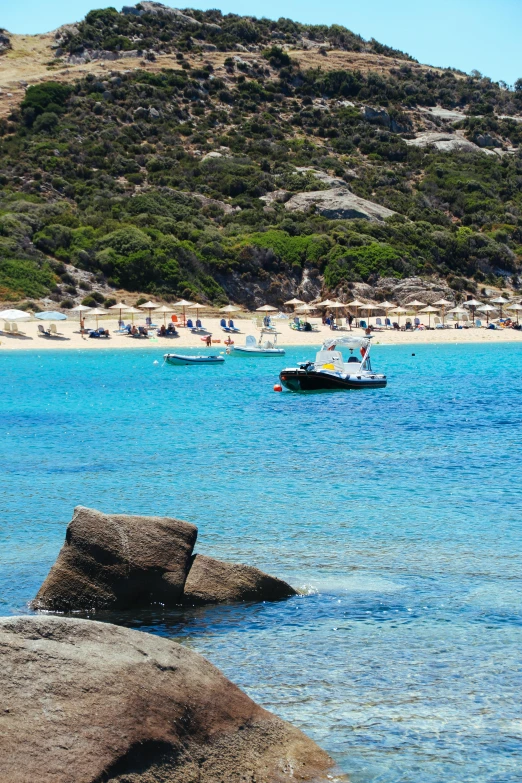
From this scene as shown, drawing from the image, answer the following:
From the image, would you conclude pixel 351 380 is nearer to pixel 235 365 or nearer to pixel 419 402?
pixel 419 402

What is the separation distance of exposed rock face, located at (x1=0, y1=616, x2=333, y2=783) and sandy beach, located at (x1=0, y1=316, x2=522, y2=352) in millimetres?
49058

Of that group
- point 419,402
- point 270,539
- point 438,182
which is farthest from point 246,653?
point 438,182

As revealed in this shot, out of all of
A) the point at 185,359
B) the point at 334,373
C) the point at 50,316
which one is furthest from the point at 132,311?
the point at 334,373

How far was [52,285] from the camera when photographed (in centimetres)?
6341

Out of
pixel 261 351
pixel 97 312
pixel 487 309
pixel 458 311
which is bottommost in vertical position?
pixel 261 351

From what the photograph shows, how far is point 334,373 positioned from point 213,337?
24.2 meters

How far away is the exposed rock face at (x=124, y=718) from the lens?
18.1 ft

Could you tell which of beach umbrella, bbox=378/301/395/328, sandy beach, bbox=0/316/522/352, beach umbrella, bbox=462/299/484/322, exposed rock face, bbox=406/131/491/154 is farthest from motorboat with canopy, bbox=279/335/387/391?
exposed rock face, bbox=406/131/491/154

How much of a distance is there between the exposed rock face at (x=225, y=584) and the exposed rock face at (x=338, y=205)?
7732cm

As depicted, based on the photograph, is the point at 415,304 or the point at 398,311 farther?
the point at 415,304

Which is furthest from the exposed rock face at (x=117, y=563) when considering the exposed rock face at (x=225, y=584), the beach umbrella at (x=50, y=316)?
the beach umbrella at (x=50, y=316)

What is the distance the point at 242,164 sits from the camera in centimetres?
9538

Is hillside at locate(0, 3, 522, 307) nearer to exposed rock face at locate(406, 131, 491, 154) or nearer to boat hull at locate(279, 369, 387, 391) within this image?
exposed rock face at locate(406, 131, 491, 154)

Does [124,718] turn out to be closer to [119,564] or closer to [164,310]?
[119,564]
